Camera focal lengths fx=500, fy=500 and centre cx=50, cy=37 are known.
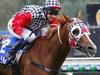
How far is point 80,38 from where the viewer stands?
6.15m

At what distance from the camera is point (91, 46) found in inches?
238

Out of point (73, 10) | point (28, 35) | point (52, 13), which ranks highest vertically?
point (52, 13)

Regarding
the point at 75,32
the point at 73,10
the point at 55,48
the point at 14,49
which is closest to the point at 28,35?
the point at 14,49

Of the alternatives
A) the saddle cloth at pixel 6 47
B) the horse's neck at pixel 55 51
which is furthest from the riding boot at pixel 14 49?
the horse's neck at pixel 55 51

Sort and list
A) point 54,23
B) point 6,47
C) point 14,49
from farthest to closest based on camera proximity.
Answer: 1. point 6,47
2. point 54,23
3. point 14,49

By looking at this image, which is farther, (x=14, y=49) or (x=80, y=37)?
(x=14, y=49)

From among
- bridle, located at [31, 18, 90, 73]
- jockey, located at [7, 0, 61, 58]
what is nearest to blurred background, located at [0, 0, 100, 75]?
jockey, located at [7, 0, 61, 58]

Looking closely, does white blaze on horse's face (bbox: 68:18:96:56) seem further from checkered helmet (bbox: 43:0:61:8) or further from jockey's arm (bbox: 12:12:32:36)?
jockey's arm (bbox: 12:12:32:36)

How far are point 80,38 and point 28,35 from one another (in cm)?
86

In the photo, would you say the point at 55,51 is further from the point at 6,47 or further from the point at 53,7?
the point at 6,47

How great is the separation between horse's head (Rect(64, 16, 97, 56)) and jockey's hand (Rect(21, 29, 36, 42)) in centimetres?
67

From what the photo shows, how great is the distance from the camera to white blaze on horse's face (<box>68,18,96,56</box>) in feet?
19.9

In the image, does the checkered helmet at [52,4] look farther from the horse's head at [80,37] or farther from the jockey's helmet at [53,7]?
the horse's head at [80,37]

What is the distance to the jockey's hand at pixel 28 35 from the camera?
6.69 m
